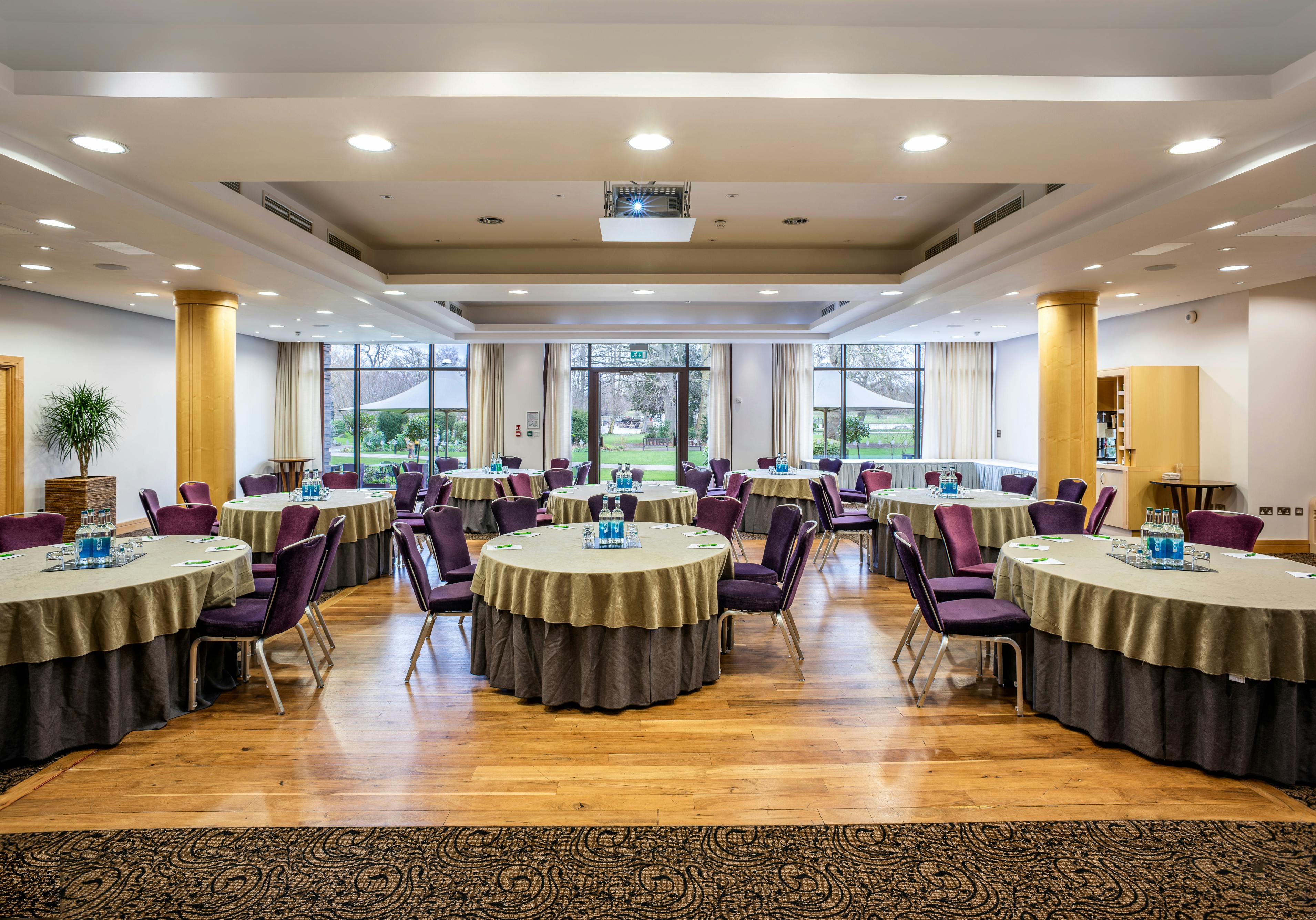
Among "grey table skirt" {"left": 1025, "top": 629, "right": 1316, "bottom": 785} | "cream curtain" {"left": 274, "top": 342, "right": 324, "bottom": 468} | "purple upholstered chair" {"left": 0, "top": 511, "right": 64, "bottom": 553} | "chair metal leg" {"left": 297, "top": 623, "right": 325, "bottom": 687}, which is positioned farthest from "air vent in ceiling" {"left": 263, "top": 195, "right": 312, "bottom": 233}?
"cream curtain" {"left": 274, "top": 342, "right": 324, "bottom": 468}

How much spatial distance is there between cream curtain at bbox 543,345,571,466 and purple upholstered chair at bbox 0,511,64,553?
9426 millimetres

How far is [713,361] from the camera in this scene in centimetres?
1462

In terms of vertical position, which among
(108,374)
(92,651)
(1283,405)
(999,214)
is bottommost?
(92,651)

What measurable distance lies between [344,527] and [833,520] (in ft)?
16.9

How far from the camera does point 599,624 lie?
4.00 metres

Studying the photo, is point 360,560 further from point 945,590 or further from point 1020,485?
point 1020,485

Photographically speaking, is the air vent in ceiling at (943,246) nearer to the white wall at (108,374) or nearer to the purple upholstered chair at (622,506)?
the purple upholstered chair at (622,506)

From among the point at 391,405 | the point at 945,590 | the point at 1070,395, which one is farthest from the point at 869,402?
the point at 945,590

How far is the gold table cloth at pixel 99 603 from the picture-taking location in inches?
134

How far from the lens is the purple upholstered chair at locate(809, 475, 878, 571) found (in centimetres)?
793

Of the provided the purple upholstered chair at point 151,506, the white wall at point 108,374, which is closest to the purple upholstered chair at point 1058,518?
the purple upholstered chair at point 151,506

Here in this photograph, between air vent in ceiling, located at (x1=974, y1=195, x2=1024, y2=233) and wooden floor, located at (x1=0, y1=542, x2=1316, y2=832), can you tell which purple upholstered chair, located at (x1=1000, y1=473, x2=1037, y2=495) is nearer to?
air vent in ceiling, located at (x1=974, y1=195, x2=1024, y2=233)

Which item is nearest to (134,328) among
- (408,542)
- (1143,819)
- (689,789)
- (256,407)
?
(256,407)

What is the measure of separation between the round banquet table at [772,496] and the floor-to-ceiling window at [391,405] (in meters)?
7.08
